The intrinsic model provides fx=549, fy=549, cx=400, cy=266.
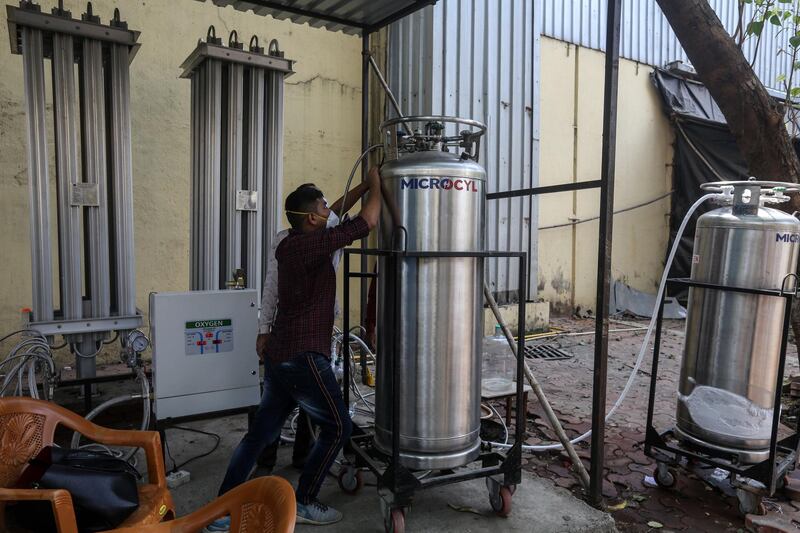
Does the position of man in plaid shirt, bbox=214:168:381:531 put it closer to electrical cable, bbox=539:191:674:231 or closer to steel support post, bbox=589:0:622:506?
steel support post, bbox=589:0:622:506

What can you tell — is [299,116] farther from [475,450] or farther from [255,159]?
[475,450]

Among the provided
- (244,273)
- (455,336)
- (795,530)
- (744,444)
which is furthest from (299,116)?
(795,530)

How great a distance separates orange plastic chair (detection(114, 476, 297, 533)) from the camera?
151 centimetres

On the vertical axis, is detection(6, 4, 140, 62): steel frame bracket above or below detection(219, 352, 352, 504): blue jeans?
above

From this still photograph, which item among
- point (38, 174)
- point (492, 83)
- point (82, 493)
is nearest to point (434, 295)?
point (82, 493)

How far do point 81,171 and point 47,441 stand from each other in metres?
1.92

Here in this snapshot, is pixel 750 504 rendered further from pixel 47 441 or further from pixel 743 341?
pixel 47 441

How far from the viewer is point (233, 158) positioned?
384cm

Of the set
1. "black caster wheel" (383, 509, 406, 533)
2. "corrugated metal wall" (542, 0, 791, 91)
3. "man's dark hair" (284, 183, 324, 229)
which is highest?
"corrugated metal wall" (542, 0, 791, 91)

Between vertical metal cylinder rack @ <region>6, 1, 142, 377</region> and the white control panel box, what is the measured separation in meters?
0.74

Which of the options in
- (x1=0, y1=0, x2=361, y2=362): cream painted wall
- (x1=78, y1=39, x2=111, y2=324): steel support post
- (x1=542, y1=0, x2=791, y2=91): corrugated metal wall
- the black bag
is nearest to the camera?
the black bag

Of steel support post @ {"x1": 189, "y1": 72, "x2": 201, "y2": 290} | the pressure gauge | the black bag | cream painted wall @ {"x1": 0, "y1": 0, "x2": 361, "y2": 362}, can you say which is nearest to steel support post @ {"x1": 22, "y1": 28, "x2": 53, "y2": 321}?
the pressure gauge

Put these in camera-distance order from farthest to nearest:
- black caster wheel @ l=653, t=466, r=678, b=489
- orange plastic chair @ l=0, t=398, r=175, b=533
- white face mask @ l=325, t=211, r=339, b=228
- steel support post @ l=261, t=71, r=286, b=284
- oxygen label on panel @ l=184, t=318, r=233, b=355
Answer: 1. steel support post @ l=261, t=71, r=286, b=284
2. black caster wheel @ l=653, t=466, r=678, b=489
3. oxygen label on panel @ l=184, t=318, r=233, b=355
4. white face mask @ l=325, t=211, r=339, b=228
5. orange plastic chair @ l=0, t=398, r=175, b=533

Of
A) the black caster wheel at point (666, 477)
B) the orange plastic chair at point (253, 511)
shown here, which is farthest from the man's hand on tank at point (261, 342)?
the black caster wheel at point (666, 477)
